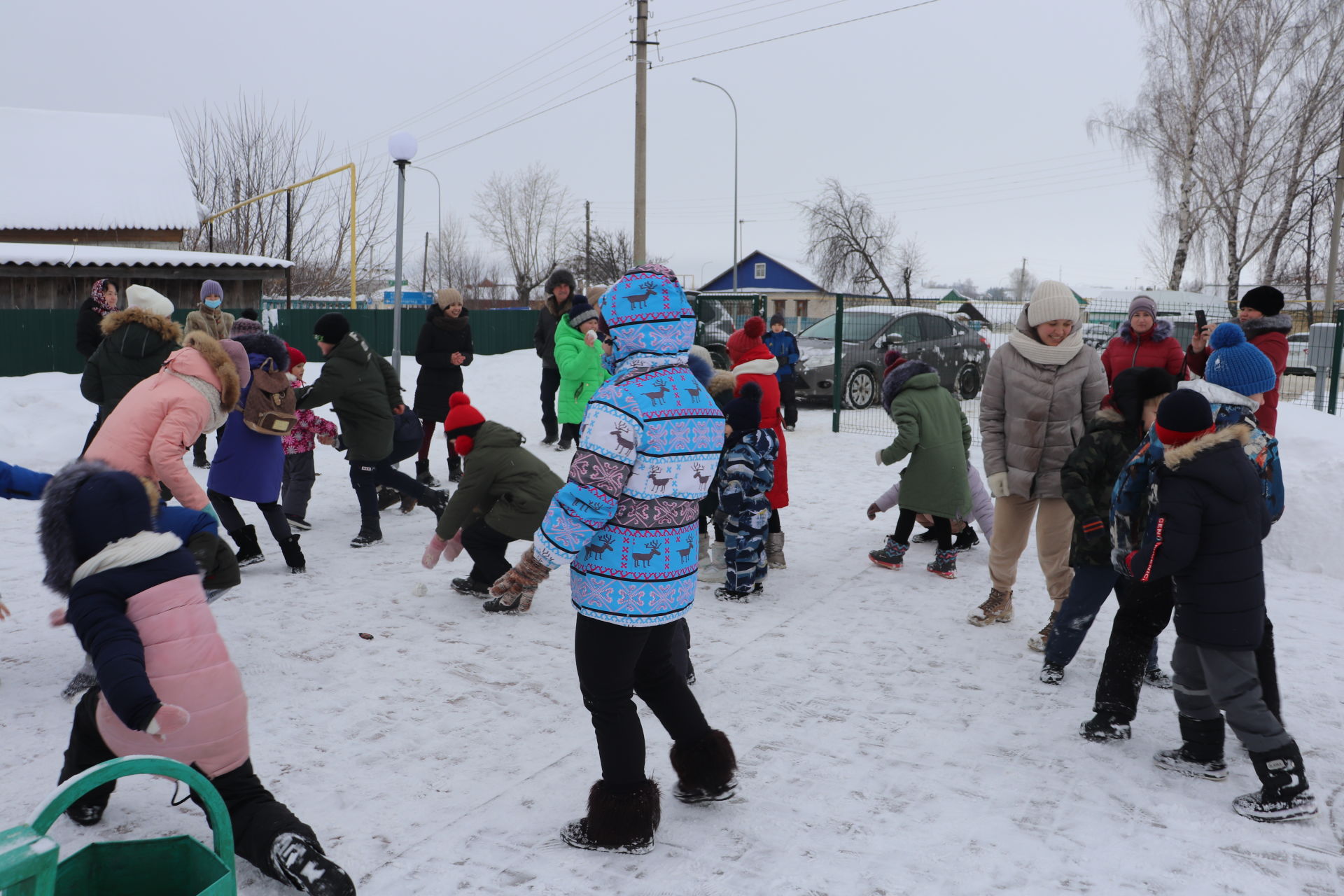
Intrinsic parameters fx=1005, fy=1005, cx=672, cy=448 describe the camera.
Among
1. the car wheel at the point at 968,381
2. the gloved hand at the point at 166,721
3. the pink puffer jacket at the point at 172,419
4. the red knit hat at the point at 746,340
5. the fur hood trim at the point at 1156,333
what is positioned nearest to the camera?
the gloved hand at the point at 166,721

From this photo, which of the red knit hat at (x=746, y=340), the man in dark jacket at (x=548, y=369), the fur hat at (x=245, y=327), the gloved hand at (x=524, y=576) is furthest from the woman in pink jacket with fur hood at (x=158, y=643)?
the man in dark jacket at (x=548, y=369)

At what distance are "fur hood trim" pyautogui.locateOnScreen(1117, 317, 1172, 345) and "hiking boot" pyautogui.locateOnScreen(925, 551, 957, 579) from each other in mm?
2592

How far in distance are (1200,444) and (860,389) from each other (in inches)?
463

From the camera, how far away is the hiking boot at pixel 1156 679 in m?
4.63

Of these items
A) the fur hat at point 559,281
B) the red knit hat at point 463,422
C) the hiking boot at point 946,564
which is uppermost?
the fur hat at point 559,281

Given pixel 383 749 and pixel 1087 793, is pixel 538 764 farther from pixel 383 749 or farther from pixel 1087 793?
pixel 1087 793

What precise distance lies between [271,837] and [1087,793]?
2.74m

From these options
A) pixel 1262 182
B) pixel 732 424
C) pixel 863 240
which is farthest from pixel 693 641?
pixel 863 240

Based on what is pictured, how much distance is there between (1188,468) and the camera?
134 inches

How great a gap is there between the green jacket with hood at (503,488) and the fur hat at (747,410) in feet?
3.57

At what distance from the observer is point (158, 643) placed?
2787mm

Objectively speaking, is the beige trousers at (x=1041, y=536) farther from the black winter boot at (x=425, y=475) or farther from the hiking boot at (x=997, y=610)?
the black winter boot at (x=425, y=475)

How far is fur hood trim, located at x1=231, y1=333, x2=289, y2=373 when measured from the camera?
635 centimetres

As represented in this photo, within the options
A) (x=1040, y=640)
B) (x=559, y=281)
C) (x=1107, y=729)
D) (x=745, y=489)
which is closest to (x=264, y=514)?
(x=745, y=489)
